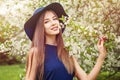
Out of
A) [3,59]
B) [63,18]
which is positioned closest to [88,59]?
[63,18]

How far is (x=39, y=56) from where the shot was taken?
167 inches

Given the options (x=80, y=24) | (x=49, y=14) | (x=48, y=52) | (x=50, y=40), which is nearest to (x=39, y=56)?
(x=48, y=52)

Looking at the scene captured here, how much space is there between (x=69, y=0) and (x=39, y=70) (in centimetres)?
206

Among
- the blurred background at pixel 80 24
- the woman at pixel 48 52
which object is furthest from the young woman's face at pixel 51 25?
the blurred background at pixel 80 24

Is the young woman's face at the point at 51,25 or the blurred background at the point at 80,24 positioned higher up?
the young woman's face at the point at 51,25

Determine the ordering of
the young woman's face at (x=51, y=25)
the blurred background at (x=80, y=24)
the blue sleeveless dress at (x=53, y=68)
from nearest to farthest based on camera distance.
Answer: the blue sleeveless dress at (x=53, y=68), the young woman's face at (x=51, y=25), the blurred background at (x=80, y=24)

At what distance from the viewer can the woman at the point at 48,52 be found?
423 centimetres

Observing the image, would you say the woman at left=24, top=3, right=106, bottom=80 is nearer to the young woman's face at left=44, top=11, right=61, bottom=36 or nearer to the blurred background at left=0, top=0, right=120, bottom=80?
the young woman's face at left=44, top=11, right=61, bottom=36

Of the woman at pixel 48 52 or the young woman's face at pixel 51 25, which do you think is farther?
the young woman's face at pixel 51 25

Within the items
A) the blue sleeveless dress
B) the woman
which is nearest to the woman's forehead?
the woman

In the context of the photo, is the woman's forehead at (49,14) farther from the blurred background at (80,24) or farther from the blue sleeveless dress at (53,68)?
the blurred background at (80,24)

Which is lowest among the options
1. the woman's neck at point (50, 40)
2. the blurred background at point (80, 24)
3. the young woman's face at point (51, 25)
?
the blurred background at point (80, 24)

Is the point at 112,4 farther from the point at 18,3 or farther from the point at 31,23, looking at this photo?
the point at 31,23

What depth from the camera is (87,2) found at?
6156 millimetres
